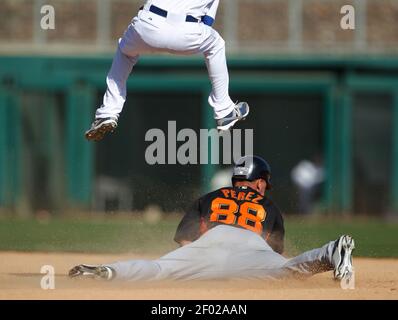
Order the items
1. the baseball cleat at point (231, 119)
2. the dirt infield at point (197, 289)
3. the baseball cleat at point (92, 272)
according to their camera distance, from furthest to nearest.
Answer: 1. the baseball cleat at point (231, 119)
2. the baseball cleat at point (92, 272)
3. the dirt infield at point (197, 289)

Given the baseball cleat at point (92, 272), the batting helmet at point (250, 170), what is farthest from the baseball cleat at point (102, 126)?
the baseball cleat at point (92, 272)

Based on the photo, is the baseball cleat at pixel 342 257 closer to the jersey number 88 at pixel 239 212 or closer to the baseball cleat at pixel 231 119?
the jersey number 88 at pixel 239 212

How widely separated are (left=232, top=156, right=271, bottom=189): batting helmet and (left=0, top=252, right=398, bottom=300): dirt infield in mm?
918

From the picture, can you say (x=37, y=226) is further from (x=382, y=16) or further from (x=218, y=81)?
(x=382, y=16)

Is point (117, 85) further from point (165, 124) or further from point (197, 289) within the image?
point (165, 124)

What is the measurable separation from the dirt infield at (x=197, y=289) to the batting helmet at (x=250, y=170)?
3.01 feet

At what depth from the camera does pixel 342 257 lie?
759 cm

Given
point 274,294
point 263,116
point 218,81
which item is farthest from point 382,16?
point 274,294

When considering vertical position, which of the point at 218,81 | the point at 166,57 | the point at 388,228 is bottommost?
the point at 388,228

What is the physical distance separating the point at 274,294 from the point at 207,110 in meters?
13.9

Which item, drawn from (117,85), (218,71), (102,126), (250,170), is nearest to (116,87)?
(117,85)

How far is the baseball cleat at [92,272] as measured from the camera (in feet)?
24.6

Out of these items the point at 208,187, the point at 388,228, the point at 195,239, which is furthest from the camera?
the point at 208,187

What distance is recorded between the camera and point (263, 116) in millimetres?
A: 22000
